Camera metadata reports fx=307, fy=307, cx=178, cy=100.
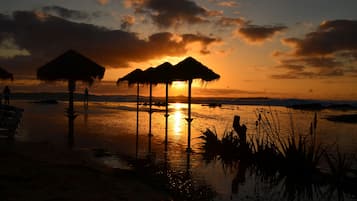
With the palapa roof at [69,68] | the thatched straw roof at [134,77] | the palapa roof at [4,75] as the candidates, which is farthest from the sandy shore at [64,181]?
the thatched straw roof at [134,77]

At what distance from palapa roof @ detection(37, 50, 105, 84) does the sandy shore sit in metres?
5.51

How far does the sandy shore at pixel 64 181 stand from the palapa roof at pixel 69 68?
5506 mm

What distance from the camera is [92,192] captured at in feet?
19.8

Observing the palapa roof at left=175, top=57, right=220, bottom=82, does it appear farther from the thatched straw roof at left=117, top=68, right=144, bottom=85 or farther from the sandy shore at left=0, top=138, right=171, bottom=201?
the thatched straw roof at left=117, top=68, right=144, bottom=85

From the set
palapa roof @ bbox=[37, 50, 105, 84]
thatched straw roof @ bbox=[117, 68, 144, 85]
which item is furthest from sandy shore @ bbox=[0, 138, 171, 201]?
thatched straw roof @ bbox=[117, 68, 144, 85]

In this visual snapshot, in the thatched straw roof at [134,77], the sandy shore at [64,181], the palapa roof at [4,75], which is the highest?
the thatched straw roof at [134,77]

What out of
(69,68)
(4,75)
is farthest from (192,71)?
(4,75)

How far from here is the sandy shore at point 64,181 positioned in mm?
5699

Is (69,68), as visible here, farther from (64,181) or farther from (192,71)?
(64,181)

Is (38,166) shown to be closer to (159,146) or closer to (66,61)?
(159,146)

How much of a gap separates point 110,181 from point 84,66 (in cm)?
845

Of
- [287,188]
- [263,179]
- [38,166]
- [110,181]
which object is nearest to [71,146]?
[38,166]

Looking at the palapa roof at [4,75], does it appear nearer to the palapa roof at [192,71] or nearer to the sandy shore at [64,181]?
the sandy shore at [64,181]

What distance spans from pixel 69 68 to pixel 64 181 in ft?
27.7
